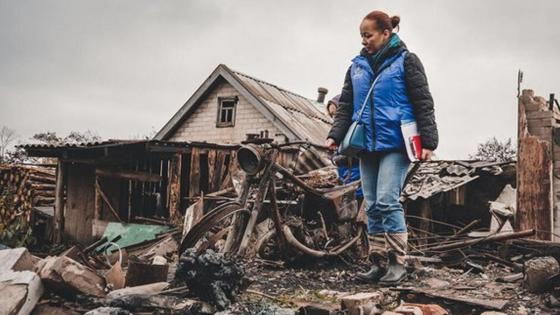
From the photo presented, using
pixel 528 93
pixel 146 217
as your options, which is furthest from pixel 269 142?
pixel 146 217

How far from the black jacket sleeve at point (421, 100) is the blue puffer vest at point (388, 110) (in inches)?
2.0

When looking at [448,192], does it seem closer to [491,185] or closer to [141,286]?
[491,185]

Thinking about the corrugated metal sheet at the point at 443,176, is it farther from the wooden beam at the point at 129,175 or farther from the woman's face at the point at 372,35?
the wooden beam at the point at 129,175

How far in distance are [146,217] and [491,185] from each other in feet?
26.2

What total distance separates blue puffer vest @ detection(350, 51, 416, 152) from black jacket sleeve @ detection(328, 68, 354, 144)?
35cm

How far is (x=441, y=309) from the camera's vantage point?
9.89 feet

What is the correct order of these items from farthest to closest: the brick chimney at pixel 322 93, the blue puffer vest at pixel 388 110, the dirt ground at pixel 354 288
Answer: the brick chimney at pixel 322 93 → the blue puffer vest at pixel 388 110 → the dirt ground at pixel 354 288

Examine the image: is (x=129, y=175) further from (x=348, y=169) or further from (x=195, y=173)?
(x=348, y=169)

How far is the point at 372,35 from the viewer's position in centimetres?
384

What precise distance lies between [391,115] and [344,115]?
573 millimetres

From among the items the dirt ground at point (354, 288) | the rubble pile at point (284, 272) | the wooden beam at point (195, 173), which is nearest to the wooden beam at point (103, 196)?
the wooden beam at point (195, 173)

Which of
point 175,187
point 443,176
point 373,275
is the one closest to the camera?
point 373,275

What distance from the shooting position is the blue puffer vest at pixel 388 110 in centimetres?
378

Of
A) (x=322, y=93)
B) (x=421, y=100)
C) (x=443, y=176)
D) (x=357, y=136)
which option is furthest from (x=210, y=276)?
(x=322, y=93)
